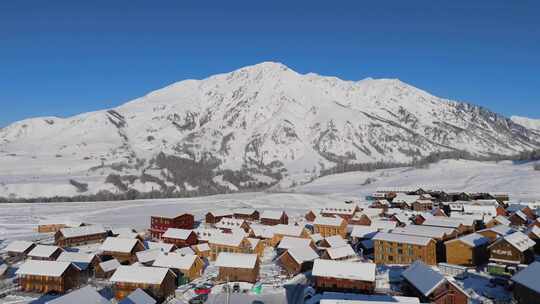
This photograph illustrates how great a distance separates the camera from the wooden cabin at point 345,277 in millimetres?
41875

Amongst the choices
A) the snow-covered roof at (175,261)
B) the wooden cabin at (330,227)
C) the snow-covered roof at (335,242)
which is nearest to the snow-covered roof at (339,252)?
the snow-covered roof at (335,242)

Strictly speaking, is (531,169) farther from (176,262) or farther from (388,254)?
(176,262)

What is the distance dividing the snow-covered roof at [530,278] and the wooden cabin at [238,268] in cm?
2511

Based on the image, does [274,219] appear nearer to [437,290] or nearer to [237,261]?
[237,261]

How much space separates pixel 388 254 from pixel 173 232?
3370 centimetres

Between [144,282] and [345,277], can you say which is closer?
[345,277]

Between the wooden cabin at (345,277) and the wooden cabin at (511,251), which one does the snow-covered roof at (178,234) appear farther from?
the wooden cabin at (511,251)

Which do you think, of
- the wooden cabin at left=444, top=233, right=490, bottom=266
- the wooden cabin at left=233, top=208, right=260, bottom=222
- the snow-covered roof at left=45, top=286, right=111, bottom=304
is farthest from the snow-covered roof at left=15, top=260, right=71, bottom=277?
the wooden cabin at left=233, top=208, right=260, bottom=222

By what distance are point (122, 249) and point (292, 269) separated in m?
23.5

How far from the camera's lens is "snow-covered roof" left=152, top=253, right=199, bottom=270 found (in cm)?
4947

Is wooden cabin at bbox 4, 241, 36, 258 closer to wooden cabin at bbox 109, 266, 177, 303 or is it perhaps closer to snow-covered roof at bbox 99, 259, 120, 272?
snow-covered roof at bbox 99, 259, 120, 272

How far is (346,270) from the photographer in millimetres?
43156

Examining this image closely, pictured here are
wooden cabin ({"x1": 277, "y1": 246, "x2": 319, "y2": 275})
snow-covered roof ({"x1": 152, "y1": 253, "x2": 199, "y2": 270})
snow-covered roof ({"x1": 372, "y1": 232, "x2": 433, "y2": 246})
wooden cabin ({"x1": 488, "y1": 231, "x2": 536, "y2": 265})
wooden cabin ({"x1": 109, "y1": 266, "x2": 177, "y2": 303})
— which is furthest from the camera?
wooden cabin ({"x1": 277, "y1": 246, "x2": 319, "y2": 275})

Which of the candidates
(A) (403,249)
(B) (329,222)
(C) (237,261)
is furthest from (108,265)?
(B) (329,222)
